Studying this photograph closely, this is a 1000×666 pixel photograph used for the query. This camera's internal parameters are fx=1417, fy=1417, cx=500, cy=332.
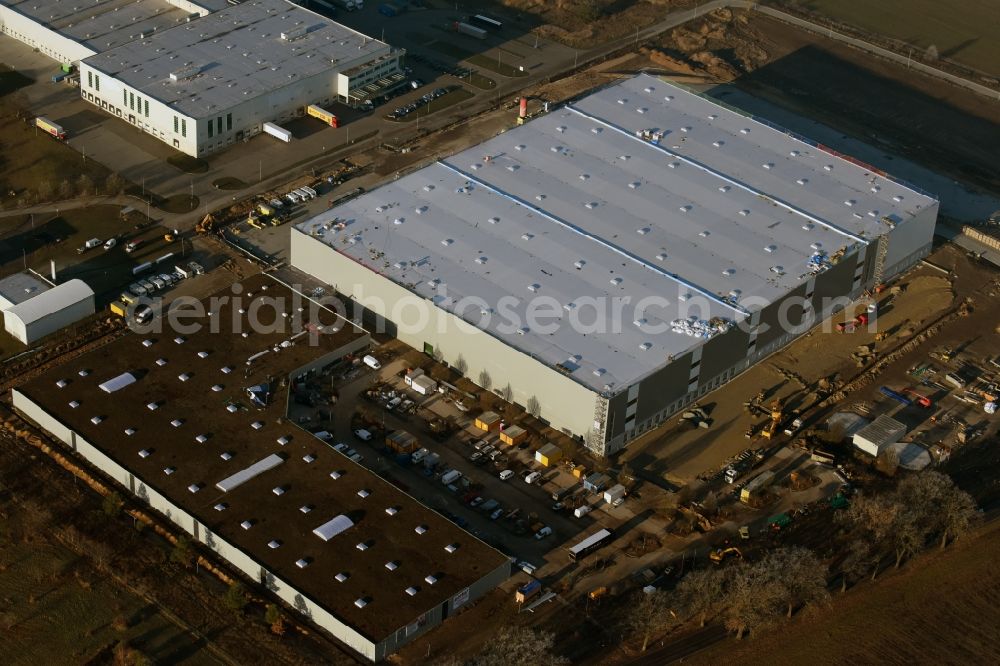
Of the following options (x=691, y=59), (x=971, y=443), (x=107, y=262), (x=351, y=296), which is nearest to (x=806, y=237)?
(x=971, y=443)

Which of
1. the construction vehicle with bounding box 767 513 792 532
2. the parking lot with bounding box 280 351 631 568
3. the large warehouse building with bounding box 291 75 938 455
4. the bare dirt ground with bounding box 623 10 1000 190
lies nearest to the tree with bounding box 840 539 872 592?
the construction vehicle with bounding box 767 513 792 532

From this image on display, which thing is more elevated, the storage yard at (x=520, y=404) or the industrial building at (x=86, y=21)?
the industrial building at (x=86, y=21)

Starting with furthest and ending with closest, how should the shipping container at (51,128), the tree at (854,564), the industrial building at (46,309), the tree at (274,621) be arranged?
the shipping container at (51,128) < the industrial building at (46,309) < the tree at (854,564) < the tree at (274,621)

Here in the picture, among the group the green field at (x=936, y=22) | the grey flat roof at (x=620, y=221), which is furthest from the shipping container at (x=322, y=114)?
the green field at (x=936, y=22)

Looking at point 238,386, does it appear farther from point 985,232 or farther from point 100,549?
point 985,232

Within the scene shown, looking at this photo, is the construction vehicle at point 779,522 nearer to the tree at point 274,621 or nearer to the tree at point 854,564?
the tree at point 854,564

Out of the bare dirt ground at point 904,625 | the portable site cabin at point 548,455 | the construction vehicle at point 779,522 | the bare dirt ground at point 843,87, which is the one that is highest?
the bare dirt ground at point 843,87

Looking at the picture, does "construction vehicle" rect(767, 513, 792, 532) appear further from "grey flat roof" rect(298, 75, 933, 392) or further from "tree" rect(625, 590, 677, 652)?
"grey flat roof" rect(298, 75, 933, 392)
